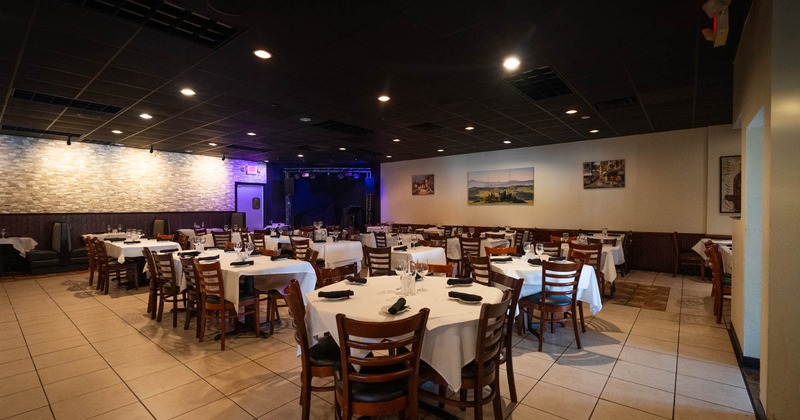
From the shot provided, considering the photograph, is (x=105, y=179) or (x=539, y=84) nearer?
(x=539, y=84)

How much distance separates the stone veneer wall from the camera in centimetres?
921

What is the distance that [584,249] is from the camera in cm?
573

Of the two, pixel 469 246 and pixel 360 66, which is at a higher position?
pixel 360 66

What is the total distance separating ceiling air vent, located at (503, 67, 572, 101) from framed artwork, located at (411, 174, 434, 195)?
744 centimetres

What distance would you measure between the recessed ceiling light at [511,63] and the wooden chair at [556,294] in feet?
7.88

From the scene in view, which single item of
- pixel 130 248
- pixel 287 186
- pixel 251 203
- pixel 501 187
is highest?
pixel 287 186

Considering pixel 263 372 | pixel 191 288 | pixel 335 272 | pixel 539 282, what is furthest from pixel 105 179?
pixel 539 282

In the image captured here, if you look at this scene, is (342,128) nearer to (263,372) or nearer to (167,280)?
(167,280)

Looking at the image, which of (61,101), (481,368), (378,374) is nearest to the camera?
(378,374)

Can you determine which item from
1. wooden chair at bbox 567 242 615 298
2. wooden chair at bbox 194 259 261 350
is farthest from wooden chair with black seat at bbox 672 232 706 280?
wooden chair at bbox 194 259 261 350

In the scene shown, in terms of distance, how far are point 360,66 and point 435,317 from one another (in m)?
3.39

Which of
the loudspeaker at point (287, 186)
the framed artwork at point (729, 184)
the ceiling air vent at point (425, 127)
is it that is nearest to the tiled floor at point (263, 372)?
the framed artwork at point (729, 184)

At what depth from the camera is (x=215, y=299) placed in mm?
4375

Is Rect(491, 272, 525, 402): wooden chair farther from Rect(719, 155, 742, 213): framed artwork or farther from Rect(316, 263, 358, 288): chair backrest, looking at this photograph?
Rect(719, 155, 742, 213): framed artwork
